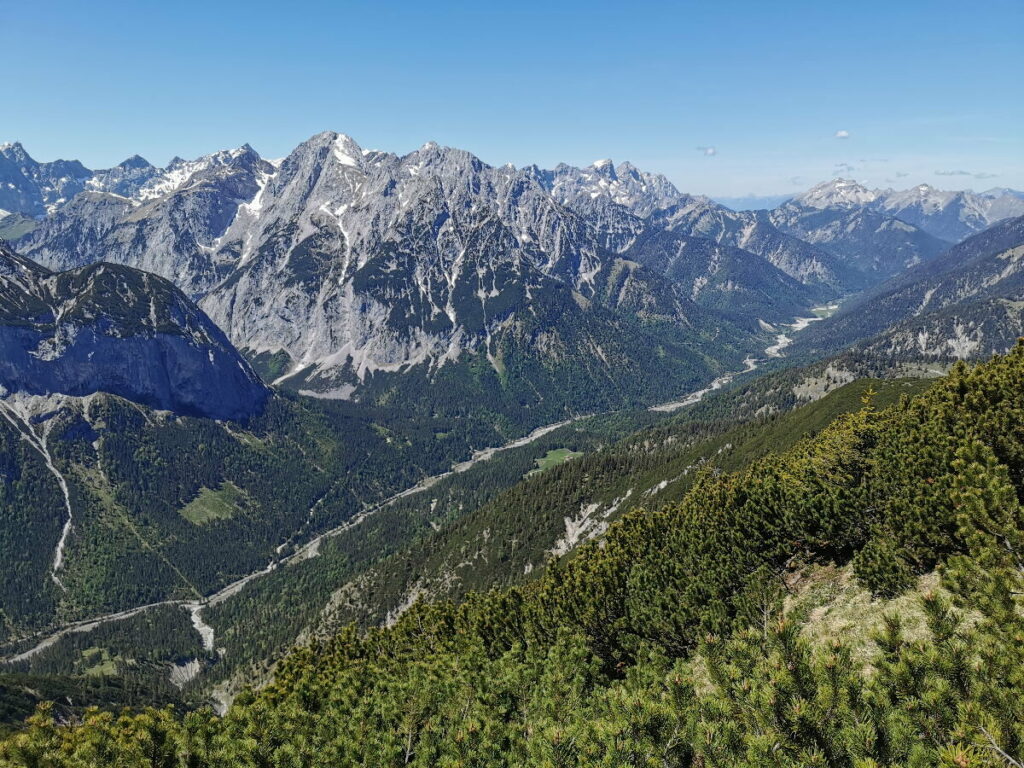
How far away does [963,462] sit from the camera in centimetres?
2897

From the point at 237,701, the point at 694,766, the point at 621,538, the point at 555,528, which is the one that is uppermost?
the point at 694,766

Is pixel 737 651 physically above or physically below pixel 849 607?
above

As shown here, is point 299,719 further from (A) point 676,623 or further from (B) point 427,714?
(A) point 676,623

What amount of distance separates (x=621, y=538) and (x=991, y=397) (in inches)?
1331

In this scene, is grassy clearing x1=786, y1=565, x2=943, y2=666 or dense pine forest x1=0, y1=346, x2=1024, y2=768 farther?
grassy clearing x1=786, y1=565, x2=943, y2=666

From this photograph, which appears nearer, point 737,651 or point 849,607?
point 737,651

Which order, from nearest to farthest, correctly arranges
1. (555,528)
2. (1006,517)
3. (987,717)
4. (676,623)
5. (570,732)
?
1. (987,717)
2. (570,732)
3. (1006,517)
4. (676,623)
5. (555,528)


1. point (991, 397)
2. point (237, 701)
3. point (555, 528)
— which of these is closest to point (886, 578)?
point (991, 397)

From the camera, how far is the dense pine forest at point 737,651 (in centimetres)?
1426

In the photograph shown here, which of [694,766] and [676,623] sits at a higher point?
[694,766]

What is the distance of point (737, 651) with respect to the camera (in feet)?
69.2

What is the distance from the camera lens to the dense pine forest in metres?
14.3

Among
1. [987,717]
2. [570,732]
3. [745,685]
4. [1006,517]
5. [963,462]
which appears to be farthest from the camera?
[963,462]

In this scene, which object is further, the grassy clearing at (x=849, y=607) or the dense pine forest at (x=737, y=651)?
the grassy clearing at (x=849, y=607)
